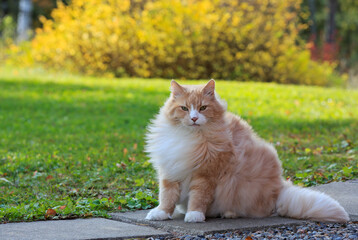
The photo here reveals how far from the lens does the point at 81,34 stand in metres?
17.5

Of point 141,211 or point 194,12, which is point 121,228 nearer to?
point 141,211

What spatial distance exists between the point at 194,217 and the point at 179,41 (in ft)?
45.3

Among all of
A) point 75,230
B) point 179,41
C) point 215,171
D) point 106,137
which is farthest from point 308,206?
point 179,41

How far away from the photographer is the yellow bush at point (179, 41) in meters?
17.4

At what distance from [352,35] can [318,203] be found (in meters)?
37.2

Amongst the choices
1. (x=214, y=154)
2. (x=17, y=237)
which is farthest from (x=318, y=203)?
(x=17, y=237)

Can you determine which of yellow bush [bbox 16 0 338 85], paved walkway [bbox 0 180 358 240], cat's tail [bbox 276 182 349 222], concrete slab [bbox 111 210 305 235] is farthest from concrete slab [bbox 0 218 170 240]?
yellow bush [bbox 16 0 338 85]

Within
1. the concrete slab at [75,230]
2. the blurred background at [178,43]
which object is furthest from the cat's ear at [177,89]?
the blurred background at [178,43]

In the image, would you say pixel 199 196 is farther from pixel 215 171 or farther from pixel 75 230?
pixel 75 230

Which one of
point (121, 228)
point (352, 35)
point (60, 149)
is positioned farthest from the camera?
point (352, 35)

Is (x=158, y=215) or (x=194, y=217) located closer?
(x=194, y=217)

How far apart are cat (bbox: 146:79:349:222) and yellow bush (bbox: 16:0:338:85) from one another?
13.0 meters

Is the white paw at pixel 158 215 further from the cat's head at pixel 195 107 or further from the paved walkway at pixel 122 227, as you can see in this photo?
the cat's head at pixel 195 107

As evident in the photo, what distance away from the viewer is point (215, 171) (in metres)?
4.29
